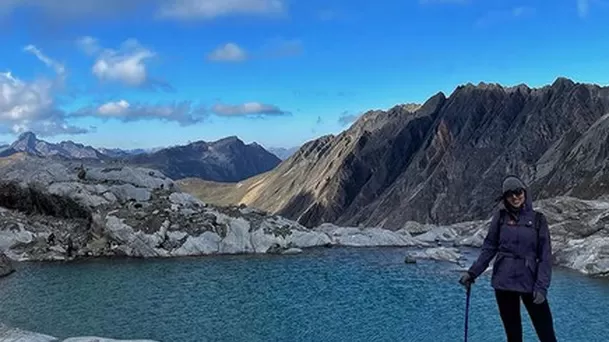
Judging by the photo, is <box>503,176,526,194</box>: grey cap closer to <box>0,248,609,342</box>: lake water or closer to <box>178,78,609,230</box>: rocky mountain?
<box>0,248,609,342</box>: lake water

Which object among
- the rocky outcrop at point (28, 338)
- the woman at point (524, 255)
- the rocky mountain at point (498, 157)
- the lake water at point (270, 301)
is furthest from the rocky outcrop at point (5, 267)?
the rocky mountain at point (498, 157)

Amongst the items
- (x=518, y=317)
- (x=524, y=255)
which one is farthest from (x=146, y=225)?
(x=524, y=255)

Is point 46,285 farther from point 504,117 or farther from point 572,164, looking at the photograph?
point 504,117

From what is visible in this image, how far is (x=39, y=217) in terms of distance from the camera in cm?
8269

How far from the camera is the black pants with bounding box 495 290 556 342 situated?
1445cm

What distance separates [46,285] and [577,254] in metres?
59.2

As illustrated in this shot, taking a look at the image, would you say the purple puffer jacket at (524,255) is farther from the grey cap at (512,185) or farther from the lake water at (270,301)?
the lake water at (270,301)

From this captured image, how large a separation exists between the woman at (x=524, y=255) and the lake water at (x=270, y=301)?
24.2 meters

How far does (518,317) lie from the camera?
15.1m

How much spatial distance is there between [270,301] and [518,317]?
123 feet

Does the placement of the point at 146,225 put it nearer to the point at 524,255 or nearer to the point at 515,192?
the point at 524,255

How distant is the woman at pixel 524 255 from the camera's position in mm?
14250

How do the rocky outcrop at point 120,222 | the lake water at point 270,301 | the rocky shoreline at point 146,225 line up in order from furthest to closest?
the rocky outcrop at point 120,222 → the rocky shoreline at point 146,225 → the lake water at point 270,301

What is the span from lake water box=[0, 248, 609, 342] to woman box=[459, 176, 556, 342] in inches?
952
